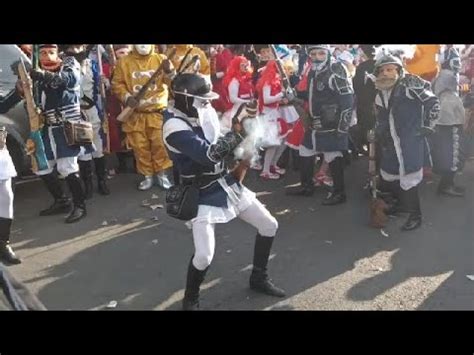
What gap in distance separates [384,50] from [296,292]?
3138 millimetres

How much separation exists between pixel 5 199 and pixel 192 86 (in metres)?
2.32

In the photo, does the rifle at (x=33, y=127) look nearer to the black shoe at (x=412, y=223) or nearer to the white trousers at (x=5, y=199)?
the white trousers at (x=5, y=199)

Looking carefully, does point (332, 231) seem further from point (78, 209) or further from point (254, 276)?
point (78, 209)

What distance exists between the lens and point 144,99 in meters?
6.99

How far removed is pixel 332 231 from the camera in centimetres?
580

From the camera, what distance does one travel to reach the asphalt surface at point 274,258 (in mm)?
4492

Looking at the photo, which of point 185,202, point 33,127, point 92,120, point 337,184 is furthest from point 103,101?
point 185,202

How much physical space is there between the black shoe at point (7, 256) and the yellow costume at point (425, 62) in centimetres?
533

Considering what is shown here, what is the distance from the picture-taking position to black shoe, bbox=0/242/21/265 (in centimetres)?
527

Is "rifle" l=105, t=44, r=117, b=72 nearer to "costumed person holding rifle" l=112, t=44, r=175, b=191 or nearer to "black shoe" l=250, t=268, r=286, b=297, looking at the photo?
"costumed person holding rifle" l=112, t=44, r=175, b=191

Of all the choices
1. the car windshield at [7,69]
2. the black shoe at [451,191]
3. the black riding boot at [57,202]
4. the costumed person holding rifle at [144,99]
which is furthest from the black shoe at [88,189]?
the black shoe at [451,191]

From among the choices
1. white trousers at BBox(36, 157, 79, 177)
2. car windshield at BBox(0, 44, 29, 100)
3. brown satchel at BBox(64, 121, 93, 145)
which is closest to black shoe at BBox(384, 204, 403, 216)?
brown satchel at BBox(64, 121, 93, 145)

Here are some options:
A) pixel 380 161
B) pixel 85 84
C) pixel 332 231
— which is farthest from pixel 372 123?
pixel 85 84

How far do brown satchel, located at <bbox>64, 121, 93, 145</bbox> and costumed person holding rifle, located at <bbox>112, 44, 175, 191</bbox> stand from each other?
3.26 ft
